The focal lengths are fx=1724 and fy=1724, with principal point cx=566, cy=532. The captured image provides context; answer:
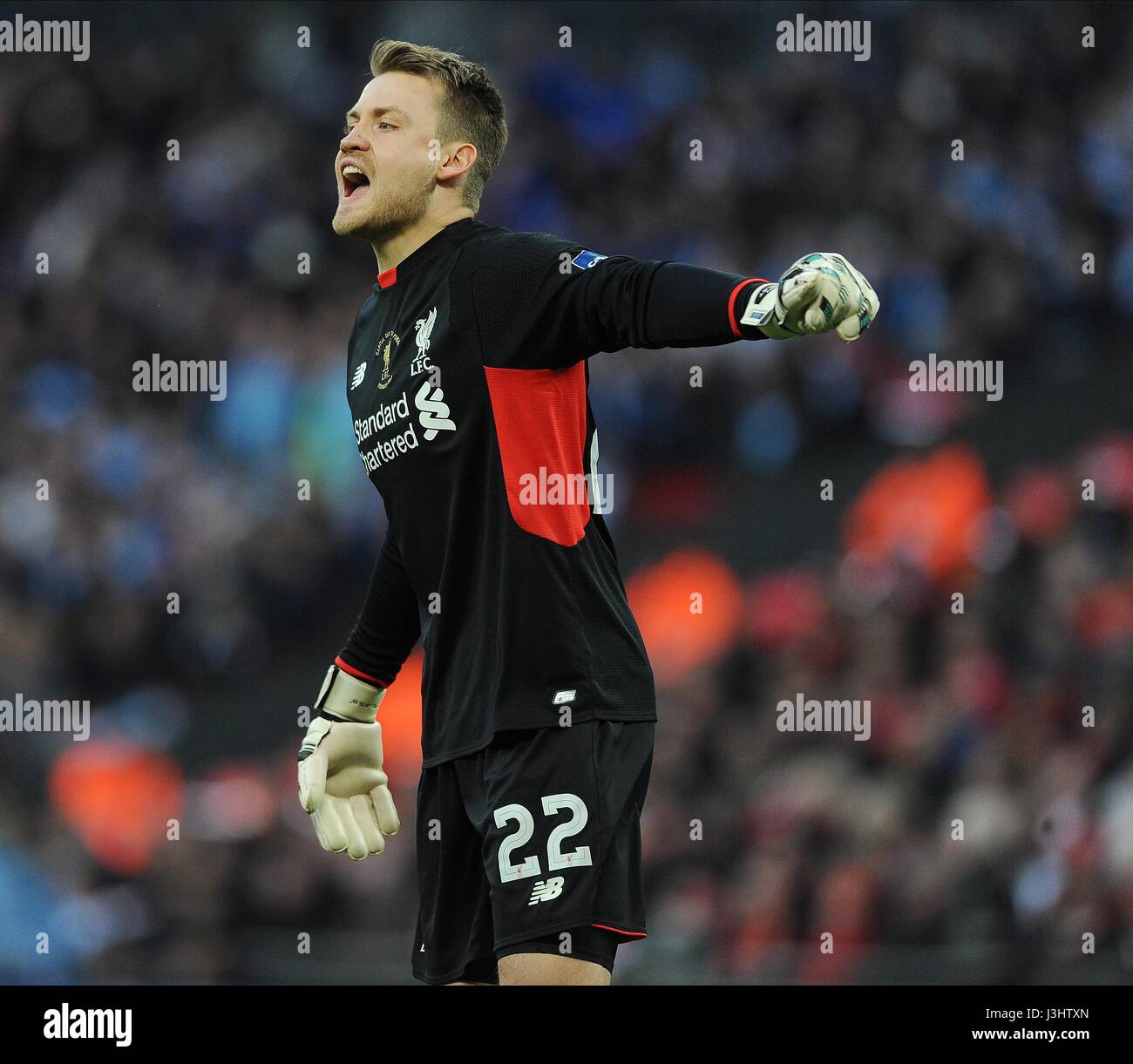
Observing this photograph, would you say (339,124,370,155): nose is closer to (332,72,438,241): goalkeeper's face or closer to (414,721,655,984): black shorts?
(332,72,438,241): goalkeeper's face

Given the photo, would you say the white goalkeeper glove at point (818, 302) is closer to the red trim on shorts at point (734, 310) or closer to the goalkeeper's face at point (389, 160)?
the red trim on shorts at point (734, 310)

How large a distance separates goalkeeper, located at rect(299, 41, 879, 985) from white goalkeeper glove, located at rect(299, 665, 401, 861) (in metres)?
0.35

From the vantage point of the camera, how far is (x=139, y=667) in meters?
8.13

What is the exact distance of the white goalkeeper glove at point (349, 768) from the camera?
3.81 metres

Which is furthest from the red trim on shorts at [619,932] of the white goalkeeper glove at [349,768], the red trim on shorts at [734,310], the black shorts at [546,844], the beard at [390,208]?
the beard at [390,208]

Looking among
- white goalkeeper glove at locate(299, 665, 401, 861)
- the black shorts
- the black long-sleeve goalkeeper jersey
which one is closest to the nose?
the black long-sleeve goalkeeper jersey

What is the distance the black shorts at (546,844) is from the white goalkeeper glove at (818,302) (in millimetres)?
871

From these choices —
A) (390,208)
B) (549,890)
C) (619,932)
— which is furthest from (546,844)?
(390,208)

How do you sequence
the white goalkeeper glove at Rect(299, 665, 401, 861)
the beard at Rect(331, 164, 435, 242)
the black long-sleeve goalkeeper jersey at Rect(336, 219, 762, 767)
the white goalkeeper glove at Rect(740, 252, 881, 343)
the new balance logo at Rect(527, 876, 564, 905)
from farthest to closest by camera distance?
the white goalkeeper glove at Rect(299, 665, 401, 861), the beard at Rect(331, 164, 435, 242), the black long-sleeve goalkeeper jersey at Rect(336, 219, 762, 767), the new balance logo at Rect(527, 876, 564, 905), the white goalkeeper glove at Rect(740, 252, 881, 343)

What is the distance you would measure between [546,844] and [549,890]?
0.27 feet

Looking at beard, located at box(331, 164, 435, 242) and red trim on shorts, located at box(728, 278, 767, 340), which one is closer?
red trim on shorts, located at box(728, 278, 767, 340)

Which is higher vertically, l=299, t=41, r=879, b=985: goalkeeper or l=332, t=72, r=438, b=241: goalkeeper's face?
l=332, t=72, r=438, b=241: goalkeeper's face

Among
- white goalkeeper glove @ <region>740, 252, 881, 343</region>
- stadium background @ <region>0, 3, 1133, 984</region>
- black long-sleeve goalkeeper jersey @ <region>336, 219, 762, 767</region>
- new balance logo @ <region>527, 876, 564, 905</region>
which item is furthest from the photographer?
stadium background @ <region>0, 3, 1133, 984</region>

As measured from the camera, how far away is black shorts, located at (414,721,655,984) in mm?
3143
